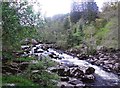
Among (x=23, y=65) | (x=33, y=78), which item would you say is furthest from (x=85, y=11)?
(x=33, y=78)

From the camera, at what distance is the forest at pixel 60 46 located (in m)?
4.79

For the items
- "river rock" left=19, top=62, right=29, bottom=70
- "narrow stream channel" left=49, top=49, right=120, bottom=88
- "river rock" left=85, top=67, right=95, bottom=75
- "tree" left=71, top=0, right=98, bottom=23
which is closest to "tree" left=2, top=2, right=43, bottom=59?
"river rock" left=19, top=62, right=29, bottom=70

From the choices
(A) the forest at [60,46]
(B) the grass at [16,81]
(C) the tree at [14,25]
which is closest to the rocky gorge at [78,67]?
(A) the forest at [60,46]

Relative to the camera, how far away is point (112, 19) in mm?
7277

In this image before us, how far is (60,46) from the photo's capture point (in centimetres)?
675

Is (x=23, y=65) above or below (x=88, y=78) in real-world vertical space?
above

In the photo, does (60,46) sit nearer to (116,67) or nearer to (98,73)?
(98,73)

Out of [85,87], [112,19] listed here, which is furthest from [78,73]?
[112,19]

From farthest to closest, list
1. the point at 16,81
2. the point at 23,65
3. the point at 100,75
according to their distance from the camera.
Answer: the point at 100,75 < the point at 23,65 < the point at 16,81

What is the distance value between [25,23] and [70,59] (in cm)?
→ 312

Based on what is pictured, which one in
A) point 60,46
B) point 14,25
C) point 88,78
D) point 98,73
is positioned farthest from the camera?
point 98,73

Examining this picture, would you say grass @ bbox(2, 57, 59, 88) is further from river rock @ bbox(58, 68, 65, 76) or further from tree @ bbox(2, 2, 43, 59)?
tree @ bbox(2, 2, 43, 59)

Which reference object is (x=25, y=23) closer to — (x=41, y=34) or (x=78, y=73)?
(x=41, y=34)

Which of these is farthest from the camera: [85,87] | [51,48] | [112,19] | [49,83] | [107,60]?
[107,60]
